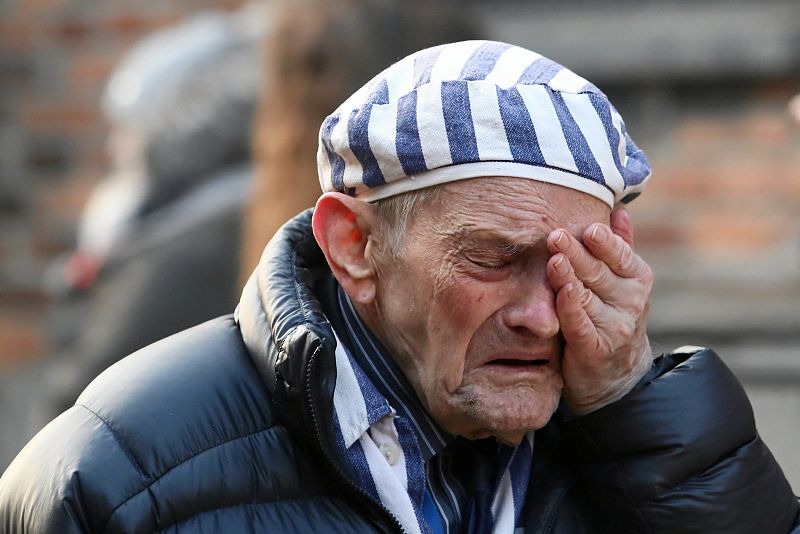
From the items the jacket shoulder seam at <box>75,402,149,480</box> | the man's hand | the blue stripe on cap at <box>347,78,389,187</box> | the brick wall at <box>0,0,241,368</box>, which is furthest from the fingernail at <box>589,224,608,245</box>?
the brick wall at <box>0,0,241,368</box>

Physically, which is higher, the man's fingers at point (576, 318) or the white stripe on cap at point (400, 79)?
the white stripe on cap at point (400, 79)

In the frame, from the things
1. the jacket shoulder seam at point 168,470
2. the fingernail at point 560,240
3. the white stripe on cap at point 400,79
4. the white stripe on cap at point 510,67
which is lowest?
the jacket shoulder seam at point 168,470

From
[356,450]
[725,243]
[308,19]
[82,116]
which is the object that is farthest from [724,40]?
[356,450]

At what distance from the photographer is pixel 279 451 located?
197 cm

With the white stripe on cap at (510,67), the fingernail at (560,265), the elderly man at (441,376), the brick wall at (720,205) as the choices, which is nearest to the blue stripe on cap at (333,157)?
the elderly man at (441,376)

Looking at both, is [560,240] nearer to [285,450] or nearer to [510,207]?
[510,207]

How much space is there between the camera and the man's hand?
6.53ft

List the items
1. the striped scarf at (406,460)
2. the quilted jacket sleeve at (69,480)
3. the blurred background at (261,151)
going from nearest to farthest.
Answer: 1. the quilted jacket sleeve at (69,480)
2. the striped scarf at (406,460)
3. the blurred background at (261,151)

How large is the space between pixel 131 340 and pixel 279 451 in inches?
70.9

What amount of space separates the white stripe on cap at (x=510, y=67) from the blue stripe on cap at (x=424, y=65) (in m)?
0.09

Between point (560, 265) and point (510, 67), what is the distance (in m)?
0.30

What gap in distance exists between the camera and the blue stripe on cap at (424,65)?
2031 millimetres

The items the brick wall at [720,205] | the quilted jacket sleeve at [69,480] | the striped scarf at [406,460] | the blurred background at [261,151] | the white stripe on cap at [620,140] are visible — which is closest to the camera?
the quilted jacket sleeve at [69,480]

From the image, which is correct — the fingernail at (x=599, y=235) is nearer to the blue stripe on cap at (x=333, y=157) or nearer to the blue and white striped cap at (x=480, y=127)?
the blue and white striped cap at (x=480, y=127)
